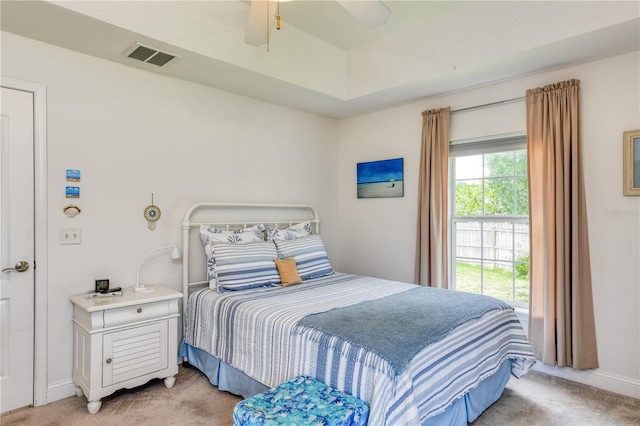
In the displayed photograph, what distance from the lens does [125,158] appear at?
291 centimetres

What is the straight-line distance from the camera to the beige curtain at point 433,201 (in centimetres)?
356

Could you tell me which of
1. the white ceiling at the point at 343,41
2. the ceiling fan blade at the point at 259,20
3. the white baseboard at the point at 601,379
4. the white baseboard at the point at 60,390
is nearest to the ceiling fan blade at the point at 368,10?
the ceiling fan blade at the point at 259,20

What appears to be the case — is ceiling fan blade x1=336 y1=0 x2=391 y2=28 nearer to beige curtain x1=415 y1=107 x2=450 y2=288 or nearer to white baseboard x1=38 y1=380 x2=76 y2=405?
beige curtain x1=415 y1=107 x2=450 y2=288

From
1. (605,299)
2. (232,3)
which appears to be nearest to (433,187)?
(605,299)

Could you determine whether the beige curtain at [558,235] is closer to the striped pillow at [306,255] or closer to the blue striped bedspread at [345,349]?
the blue striped bedspread at [345,349]

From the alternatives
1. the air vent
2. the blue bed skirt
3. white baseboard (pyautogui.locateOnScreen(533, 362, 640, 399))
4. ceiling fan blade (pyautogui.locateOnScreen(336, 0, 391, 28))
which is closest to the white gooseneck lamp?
the blue bed skirt

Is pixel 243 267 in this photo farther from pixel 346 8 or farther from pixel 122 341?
pixel 346 8

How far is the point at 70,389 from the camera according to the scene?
262 cm

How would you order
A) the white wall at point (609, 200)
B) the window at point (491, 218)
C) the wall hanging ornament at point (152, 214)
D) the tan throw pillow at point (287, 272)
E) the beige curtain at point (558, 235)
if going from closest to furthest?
the white wall at point (609, 200)
the beige curtain at point (558, 235)
the wall hanging ornament at point (152, 214)
the tan throw pillow at point (287, 272)
the window at point (491, 218)

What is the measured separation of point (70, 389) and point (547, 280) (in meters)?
3.60

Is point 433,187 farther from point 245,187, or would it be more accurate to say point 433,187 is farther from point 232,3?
point 232,3

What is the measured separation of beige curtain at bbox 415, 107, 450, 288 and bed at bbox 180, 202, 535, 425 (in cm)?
65

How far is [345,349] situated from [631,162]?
8.03ft

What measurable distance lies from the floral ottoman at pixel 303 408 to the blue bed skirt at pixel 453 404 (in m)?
0.44
